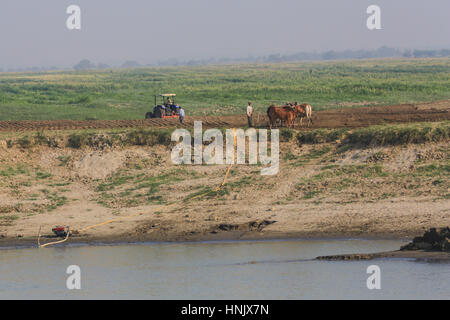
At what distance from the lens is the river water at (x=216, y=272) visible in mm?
16016

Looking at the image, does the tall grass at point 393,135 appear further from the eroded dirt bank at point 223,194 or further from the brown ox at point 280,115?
the brown ox at point 280,115

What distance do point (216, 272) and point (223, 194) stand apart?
19.0 ft

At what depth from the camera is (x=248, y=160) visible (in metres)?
25.1

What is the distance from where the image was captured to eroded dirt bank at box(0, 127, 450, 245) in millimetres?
20312

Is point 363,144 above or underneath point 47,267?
above

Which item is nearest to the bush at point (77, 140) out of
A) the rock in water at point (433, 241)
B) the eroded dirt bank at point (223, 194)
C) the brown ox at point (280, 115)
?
the eroded dirt bank at point (223, 194)

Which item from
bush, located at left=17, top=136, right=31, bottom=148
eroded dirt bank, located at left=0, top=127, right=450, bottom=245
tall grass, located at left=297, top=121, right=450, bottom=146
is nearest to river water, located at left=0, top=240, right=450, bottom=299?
eroded dirt bank, located at left=0, top=127, right=450, bottom=245

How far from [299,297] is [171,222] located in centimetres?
630

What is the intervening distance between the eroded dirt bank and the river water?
88cm

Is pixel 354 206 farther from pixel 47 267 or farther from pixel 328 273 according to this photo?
pixel 47 267

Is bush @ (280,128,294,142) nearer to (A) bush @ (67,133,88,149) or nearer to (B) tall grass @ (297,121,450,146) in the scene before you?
(B) tall grass @ (297,121,450,146)

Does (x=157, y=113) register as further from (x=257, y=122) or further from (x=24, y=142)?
(x=24, y=142)

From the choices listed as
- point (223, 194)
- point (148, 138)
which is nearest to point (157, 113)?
point (148, 138)
